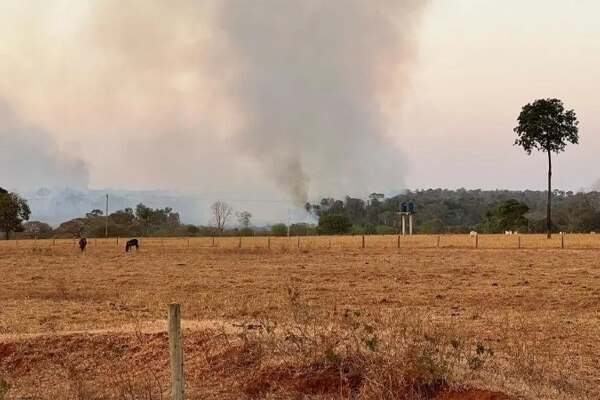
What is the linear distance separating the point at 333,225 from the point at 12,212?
42.0 metres

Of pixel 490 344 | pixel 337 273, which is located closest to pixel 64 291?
pixel 337 273

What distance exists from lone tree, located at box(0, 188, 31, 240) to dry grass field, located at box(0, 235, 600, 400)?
6762cm

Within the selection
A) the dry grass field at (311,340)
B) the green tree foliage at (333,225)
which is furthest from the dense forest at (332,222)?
the dry grass field at (311,340)

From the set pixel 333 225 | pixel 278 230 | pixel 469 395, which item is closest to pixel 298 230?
pixel 278 230

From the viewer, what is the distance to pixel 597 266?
2639 cm

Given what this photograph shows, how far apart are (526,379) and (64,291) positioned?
49.6 feet

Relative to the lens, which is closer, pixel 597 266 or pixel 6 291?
pixel 6 291

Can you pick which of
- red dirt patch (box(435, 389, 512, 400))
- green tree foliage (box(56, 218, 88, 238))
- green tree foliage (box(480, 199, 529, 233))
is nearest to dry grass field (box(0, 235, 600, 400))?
red dirt patch (box(435, 389, 512, 400))

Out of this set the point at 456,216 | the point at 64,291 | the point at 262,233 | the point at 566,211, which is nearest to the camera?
the point at 64,291

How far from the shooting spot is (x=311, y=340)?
801 centimetres

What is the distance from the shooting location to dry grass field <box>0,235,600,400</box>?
7066 millimetres

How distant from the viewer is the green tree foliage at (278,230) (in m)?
80.4

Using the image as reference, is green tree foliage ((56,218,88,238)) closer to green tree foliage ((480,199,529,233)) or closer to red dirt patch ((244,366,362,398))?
green tree foliage ((480,199,529,233))

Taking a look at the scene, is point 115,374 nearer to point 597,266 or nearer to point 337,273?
point 337,273
